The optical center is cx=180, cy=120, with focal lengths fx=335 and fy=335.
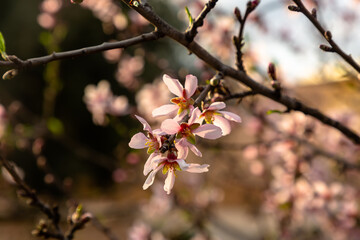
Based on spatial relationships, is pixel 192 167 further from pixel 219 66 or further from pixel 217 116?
pixel 219 66

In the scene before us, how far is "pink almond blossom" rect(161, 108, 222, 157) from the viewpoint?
560mm

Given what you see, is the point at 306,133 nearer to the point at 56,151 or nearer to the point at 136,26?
the point at 136,26

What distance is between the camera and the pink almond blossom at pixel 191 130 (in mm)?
560

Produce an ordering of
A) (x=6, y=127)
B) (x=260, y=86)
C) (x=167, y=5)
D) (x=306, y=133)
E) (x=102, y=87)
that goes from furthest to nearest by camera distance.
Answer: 1. (x=167, y=5)
2. (x=102, y=87)
3. (x=6, y=127)
4. (x=306, y=133)
5. (x=260, y=86)

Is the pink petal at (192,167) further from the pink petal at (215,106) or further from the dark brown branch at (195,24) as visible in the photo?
the dark brown branch at (195,24)

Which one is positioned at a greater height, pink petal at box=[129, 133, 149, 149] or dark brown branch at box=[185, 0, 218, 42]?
dark brown branch at box=[185, 0, 218, 42]

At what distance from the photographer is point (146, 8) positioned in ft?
1.97

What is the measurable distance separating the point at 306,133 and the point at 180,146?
126cm

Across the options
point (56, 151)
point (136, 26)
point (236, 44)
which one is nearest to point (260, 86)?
point (236, 44)

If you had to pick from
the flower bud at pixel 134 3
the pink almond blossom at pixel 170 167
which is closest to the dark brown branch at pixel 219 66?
the flower bud at pixel 134 3

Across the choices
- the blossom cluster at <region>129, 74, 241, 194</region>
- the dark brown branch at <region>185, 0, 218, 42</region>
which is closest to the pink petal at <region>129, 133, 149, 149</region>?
the blossom cluster at <region>129, 74, 241, 194</region>

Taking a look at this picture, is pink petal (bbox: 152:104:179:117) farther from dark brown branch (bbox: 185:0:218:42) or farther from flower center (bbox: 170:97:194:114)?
dark brown branch (bbox: 185:0:218:42)

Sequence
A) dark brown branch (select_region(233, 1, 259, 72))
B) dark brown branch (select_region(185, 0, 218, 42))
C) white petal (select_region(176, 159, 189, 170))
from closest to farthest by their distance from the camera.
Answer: white petal (select_region(176, 159, 189, 170)) → dark brown branch (select_region(185, 0, 218, 42)) → dark brown branch (select_region(233, 1, 259, 72))

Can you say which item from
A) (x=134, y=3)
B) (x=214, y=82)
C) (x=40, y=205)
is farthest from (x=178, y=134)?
(x=40, y=205)
